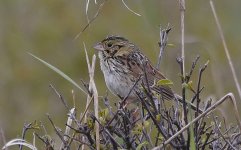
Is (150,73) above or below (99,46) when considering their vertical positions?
below

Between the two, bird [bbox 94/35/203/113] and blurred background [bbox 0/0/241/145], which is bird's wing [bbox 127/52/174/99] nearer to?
bird [bbox 94/35/203/113]

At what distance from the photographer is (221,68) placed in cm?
840

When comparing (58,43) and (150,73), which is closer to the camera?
(150,73)

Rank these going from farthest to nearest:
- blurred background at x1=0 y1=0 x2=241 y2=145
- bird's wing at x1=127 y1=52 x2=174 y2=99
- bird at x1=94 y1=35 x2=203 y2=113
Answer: blurred background at x1=0 y1=0 x2=241 y2=145 → bird at x1=94 y1=35 x2=203 y2=113 → bird's wing at x1=127 y1=52 x2=174 y2=99

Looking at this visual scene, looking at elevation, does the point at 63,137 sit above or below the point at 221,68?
below

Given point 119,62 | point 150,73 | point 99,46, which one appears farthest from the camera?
point 119,62

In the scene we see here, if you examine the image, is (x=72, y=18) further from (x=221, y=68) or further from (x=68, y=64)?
(x=221, y=68)

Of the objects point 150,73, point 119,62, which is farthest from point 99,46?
point 150,73

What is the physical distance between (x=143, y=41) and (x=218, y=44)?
30.3 inches

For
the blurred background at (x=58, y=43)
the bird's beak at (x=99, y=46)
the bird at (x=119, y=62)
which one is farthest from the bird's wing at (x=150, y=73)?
the blurred background at (x=58, y=43)

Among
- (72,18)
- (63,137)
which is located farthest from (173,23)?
(63,137)

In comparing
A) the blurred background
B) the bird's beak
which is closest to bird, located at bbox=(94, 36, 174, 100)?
the bird's beak

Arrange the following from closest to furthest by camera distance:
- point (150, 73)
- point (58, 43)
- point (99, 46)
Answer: point (150, 73), point (99, 46), point (58, 43)

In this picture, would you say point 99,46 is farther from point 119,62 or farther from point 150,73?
point 150,73
